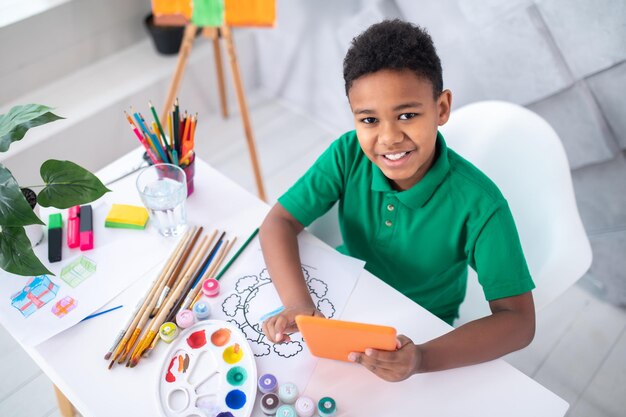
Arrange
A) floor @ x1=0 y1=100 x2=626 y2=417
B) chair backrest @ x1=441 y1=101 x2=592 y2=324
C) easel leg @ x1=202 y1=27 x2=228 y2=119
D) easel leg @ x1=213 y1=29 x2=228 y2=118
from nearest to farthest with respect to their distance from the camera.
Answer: chair backrest @ x1=441 y1=101 x2=592 y2=324 → floor @ x1=0 y1=100 x2=626 y2=417 → easel leg @ x1=202 y1=27 x2=228 y2=119 → easel leg @ x1=213 y1=29 x2=228 y2=118

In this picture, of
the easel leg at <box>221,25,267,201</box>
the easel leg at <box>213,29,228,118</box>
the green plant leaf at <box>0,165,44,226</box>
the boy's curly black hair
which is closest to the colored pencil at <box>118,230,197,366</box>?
the green plant leaf at <box>0,165,44,226</box>

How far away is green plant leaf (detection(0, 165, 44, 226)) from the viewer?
836 mm

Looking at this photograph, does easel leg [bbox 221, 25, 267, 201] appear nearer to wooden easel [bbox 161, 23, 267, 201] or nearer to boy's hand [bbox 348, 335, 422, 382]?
wooden easel [bbox 161, 23, 267, 201]

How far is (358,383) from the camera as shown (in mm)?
851

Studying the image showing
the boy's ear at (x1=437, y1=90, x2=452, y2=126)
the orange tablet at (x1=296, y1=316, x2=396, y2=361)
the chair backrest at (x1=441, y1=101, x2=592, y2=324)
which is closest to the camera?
the orange tablet at (x1=296, y1=316, x2=396, y2=361)

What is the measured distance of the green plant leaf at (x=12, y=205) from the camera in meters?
0.84

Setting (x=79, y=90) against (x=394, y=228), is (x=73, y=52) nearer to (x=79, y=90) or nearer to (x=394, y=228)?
(x=79, y=90)

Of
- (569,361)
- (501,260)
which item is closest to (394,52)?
(501,260)

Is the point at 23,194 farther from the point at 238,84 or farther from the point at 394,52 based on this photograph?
the point at 238,84

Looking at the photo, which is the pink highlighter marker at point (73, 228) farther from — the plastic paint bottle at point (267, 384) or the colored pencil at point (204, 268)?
the plastic paint bottle at point (267, 384)

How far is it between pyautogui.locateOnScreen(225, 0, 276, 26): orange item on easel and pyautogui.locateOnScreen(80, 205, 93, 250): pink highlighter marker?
0.91 meters

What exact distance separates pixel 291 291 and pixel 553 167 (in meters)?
0.63

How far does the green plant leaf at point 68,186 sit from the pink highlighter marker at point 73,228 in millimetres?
155

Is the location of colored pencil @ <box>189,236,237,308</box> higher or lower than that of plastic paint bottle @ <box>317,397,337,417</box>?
higher
